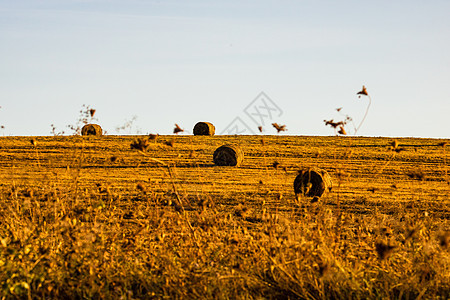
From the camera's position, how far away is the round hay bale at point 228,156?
72.5 ft

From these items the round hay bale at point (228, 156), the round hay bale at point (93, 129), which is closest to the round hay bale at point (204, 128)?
the round hay bale at point (93, 129)

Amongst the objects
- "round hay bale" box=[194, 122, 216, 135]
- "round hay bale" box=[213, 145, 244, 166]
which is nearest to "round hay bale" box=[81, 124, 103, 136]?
"round hay bale" box=[194, 122, 216, 135]

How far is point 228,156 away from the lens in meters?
22.2

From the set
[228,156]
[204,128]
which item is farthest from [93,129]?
[228,156]

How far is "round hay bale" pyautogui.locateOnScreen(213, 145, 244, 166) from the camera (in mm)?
22109

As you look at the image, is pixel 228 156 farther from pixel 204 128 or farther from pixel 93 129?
pixel 93 129

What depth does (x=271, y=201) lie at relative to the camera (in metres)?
12.3

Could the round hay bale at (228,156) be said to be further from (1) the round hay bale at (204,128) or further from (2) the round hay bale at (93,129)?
(2) the round hay bale at (93,129)

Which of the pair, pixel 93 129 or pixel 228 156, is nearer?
pixel 228 156

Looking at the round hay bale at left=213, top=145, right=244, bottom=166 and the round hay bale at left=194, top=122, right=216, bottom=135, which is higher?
the round hay bale at left=194, top=122, right=216, bottom=135

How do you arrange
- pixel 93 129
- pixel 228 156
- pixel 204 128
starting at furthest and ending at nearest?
pixel 204 128 → pixel 93 129 → pixel 228 156

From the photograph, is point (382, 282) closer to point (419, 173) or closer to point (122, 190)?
point (419, 173)

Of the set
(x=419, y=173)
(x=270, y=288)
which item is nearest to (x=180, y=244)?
(x=270, y=288)

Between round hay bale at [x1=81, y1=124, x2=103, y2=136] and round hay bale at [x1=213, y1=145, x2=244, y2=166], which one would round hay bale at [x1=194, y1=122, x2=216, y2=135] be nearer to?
round hay bale at [x1=81, y1=124, x2=103, y2=136]
